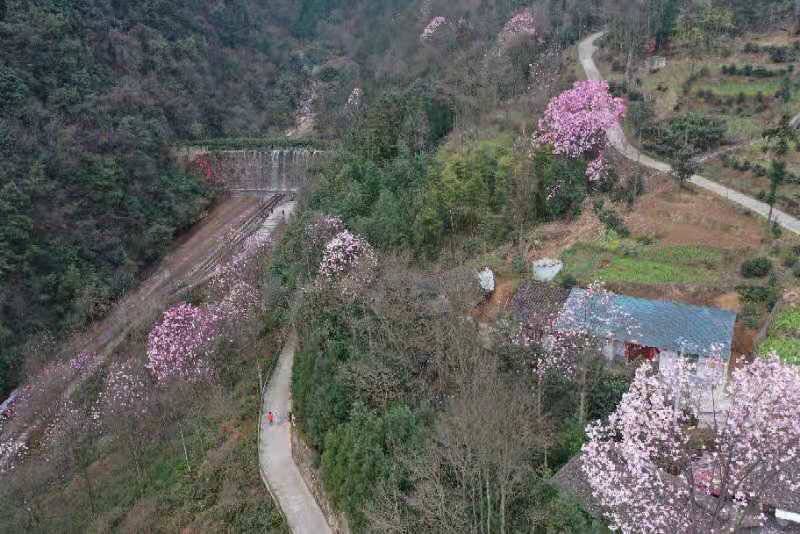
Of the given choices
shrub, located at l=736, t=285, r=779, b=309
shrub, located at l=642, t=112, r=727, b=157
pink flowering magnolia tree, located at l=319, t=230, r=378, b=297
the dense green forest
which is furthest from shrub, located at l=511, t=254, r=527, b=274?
shrub, located at l=642, t=112, r=727, b=157

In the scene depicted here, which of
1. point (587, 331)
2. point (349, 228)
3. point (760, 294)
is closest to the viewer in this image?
point (587, 331)

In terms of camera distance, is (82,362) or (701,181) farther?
(82,362)

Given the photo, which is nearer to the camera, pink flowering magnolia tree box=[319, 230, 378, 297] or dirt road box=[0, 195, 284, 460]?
pink flowering magnolia tree box=[319, 230, 378, 297]

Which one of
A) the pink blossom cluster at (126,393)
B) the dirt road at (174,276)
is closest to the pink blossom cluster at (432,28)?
the dirt road at (174,276)

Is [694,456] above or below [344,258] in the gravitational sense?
above

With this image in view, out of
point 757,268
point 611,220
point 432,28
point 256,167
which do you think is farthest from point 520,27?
point 757,268

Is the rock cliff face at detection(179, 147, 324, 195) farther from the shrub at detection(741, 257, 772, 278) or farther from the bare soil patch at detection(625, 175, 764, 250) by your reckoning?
the shrub at detection(741, 257, 772, 278)

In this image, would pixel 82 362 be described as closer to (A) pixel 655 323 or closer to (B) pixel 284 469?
(B) pixel 284 469

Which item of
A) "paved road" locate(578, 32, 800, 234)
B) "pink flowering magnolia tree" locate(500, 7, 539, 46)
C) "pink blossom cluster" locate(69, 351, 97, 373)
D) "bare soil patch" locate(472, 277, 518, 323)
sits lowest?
"pink blossom cluster" locate(69, 351, 97, 373)
